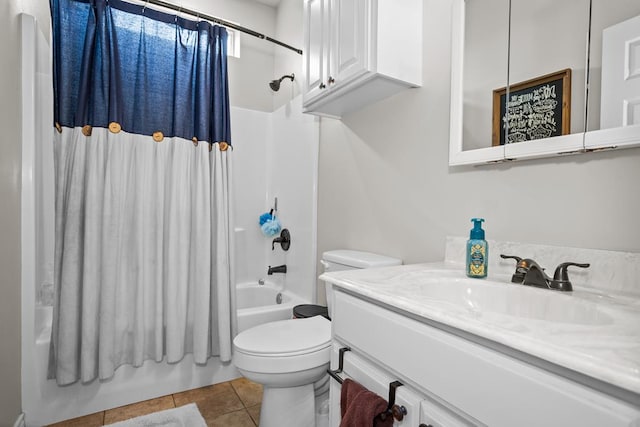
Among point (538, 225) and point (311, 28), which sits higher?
point (311, 28)

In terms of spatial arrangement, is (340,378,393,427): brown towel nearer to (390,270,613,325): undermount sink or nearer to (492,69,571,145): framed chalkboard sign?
(390,270,613,325): undermount sink

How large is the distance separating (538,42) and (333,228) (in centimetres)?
140

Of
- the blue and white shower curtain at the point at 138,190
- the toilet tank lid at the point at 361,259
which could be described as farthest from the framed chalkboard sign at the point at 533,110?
the blue and white shower curtain at the point at 138,190

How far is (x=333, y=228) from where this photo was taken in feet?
7.01

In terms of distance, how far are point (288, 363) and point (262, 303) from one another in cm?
151

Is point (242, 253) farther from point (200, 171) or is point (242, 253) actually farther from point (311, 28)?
point (311, 28)

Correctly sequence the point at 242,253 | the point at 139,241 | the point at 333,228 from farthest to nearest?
the point at 242,253, the point at 333,228, the point at 139,241

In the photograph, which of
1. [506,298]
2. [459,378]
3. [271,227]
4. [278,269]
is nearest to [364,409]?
[459,378]

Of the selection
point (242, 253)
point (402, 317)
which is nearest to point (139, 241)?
point (242, 253)

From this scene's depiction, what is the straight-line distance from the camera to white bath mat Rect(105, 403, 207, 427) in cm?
165

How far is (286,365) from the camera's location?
1.32 meters

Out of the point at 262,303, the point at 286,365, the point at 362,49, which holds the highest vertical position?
the point at 362,49

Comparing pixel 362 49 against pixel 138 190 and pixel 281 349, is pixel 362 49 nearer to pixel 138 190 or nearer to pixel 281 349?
pixel 281 349

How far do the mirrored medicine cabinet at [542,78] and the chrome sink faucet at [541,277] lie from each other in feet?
1.11
